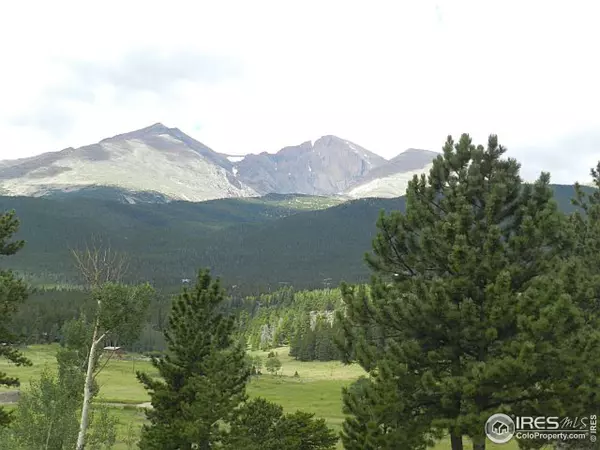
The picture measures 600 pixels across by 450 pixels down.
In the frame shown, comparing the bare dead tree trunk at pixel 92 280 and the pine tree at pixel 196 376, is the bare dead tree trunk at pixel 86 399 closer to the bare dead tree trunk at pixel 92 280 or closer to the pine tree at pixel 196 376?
the bare dead tree trunk at pixel 92 280

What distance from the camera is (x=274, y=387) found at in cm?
12494

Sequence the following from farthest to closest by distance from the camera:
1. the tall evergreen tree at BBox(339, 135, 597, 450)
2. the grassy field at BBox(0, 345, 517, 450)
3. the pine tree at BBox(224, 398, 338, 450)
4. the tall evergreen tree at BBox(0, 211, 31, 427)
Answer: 1. the grassy field at BBox(0, 345, 517, 450)
2. the pine tree at BBox(224, 398, 338, 450)
3. the tall evergreen tree at BBox(0, 211, 31, 427)
4. the tall evergreen tree at BBox(339, 135, 597, 450)

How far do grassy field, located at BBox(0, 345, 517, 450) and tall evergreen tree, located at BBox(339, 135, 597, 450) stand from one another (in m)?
43.3

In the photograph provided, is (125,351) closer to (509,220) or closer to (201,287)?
(201,287)

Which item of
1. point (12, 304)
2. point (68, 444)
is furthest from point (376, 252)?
point (68, 444)

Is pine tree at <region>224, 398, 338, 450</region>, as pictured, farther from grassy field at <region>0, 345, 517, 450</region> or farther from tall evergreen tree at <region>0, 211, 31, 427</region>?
grassy field at <region>0, 345, 517, 450</region>

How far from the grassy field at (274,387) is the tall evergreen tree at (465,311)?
43.3 metres

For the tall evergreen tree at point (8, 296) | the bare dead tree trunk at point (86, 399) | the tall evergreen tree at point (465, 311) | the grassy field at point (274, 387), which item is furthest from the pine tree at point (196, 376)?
the grassy field at point (274, 387)

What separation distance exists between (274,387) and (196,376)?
100m

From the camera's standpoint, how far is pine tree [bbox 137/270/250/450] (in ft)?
93.4

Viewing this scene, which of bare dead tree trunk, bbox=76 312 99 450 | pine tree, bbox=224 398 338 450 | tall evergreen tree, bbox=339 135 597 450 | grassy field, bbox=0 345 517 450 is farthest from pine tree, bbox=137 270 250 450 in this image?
grassy field, bbox=0 345 517 450

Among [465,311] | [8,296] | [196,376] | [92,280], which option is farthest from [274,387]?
[465,311]

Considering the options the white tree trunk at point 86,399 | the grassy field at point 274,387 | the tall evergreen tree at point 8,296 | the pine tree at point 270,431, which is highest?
the tall evergreen tree at point 8,296

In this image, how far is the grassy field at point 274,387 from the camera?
264ft
